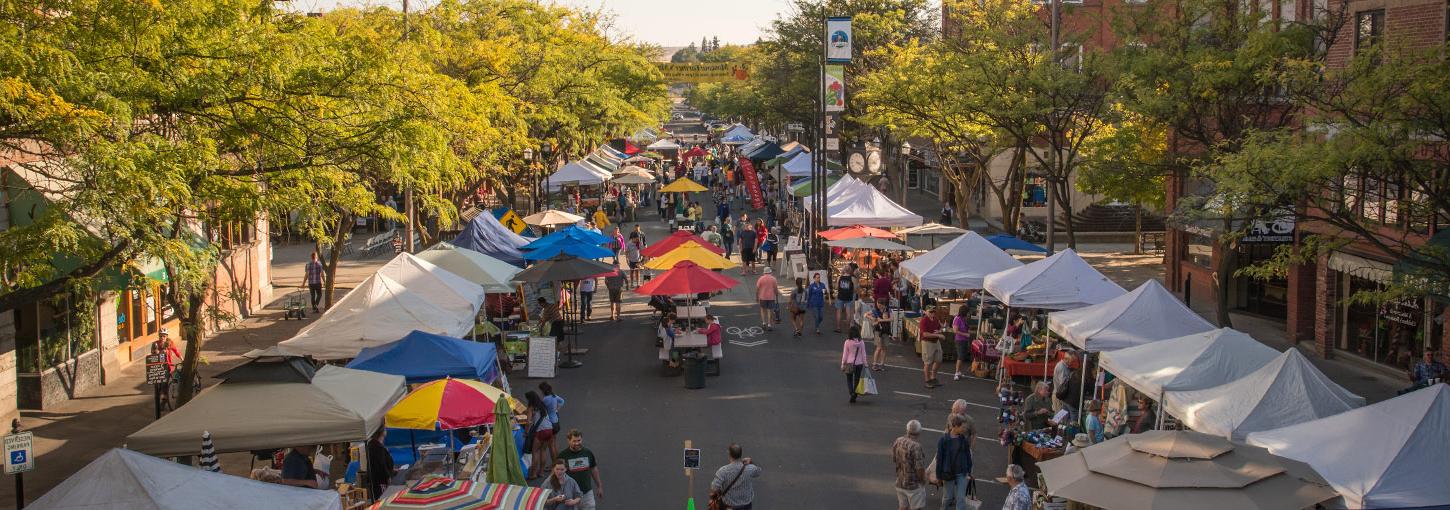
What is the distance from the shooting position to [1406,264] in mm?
16078

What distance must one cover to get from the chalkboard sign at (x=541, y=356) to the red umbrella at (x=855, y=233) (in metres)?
11.4

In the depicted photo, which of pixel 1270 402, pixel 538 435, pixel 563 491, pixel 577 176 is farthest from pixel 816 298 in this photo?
pixel 577 176

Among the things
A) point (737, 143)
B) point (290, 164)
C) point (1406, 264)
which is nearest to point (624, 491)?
point (290, 164)

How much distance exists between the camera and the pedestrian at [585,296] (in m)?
27.1

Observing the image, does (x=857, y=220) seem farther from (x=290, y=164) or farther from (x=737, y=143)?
(x=737, y=143)

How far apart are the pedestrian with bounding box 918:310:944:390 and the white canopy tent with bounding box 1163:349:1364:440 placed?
6.54 m

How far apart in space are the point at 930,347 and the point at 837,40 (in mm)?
15429

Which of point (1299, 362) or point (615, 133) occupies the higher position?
point (615, 133)

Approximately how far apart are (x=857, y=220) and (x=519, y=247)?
9618 mm

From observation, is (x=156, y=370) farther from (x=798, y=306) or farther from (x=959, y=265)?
(x=959, y=265)

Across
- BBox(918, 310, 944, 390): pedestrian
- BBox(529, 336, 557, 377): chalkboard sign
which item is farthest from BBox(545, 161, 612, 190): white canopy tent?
BBox(918, 310, 944, 390): pedestrian

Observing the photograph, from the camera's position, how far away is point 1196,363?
580 inches

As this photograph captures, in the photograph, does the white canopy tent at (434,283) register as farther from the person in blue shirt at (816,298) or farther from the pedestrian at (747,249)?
the pedestrian at (747,249)

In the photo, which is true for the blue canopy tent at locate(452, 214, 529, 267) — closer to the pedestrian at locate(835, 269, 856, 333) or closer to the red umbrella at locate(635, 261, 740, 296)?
the red umbrella at locate(635, 261, 740, 296)
